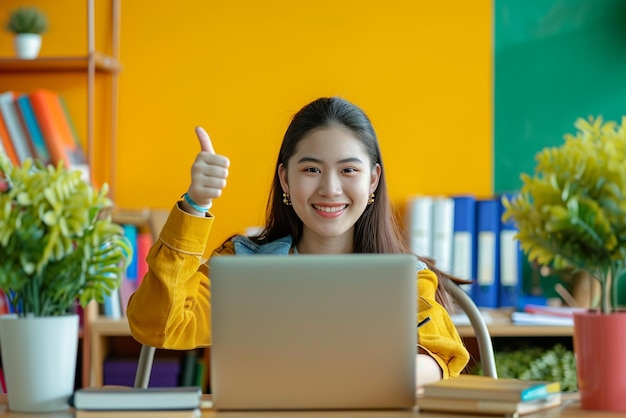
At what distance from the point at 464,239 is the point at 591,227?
175 cm

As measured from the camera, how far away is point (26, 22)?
3045mm

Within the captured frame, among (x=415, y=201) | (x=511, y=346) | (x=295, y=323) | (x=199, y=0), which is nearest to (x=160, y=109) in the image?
(x=199, y=0)

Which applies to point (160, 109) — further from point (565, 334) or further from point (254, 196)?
point (565, 334)

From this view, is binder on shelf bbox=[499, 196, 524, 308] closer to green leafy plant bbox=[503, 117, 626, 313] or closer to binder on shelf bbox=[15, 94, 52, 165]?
binder on shelf bbox=[15, 94, 52, 165]

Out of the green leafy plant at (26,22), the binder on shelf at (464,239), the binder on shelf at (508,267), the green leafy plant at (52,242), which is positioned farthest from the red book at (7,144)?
the green leafy plant at (52,242)

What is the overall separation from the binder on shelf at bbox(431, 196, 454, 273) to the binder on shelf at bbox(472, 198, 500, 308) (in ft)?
0.30

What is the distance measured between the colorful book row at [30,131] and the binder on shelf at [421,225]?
40.6 inches

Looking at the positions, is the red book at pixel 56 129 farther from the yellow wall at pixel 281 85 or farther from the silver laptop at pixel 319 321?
the silver laptop at pixel 319 321

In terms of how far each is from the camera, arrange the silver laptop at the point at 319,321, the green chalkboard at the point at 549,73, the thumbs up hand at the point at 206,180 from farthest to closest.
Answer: the green chalkboard at the point at 549,73 < the thumbs up hand at the point at 206,180 < the silver laptop at the point at 319,321

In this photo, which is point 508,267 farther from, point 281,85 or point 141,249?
point 141,249

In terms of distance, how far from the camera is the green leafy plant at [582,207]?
125cm

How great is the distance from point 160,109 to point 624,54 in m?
1.55

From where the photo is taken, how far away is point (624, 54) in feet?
10.4

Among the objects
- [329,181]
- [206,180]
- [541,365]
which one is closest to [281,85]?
[541,365]
